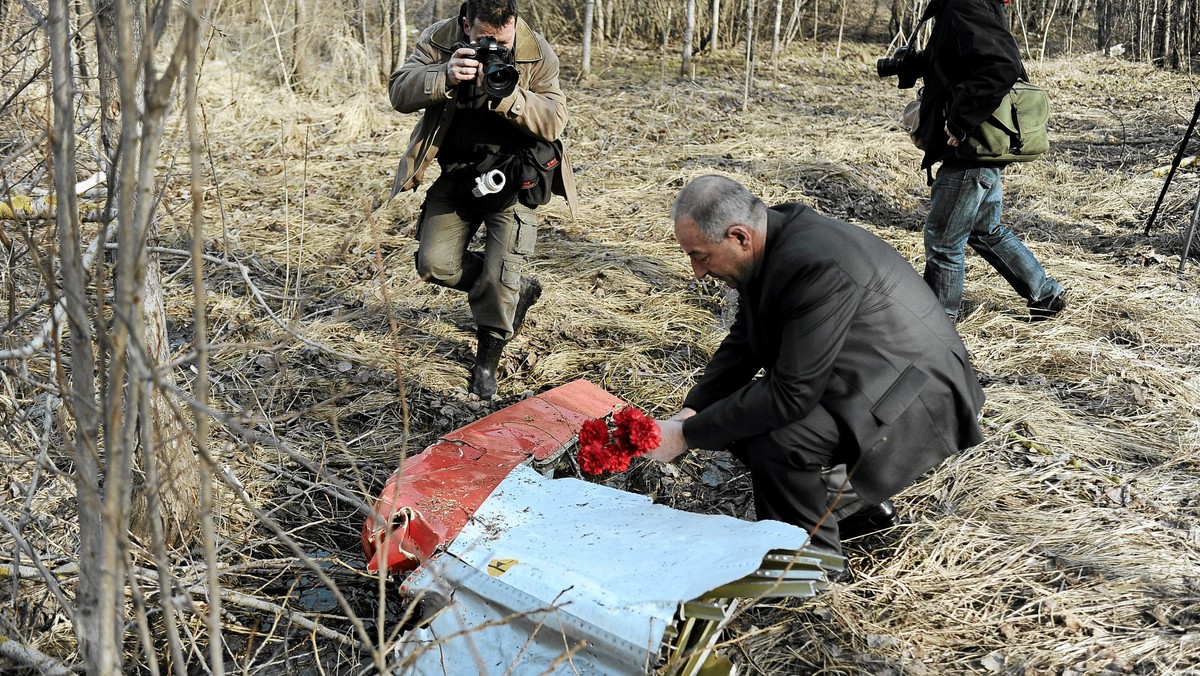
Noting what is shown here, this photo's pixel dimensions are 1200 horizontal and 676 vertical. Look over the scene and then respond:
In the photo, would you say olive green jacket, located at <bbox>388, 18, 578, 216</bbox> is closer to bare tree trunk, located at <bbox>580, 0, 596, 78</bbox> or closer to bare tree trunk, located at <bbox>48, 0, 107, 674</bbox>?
bare tree trunk, located at <bbox>48, 0, 107, 674</bbox>

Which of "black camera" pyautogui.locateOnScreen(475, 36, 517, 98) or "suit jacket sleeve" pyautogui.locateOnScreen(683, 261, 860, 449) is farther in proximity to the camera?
"black camera" pyautogui.locateOnScreen(475, 36, 517, 98)

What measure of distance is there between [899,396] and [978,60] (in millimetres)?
2193

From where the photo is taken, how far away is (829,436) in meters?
2.92

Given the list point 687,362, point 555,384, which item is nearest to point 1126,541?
point 687,362

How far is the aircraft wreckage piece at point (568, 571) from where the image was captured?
2287 mm

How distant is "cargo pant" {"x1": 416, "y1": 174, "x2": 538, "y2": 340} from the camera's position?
13.9ft

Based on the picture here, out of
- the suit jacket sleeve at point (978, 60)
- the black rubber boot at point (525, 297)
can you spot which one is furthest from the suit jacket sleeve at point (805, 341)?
the black rubber boot at point (525, 297)

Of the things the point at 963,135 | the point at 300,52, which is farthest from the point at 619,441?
the point at 300,52

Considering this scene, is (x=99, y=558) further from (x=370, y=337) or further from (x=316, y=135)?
(x=316, y=135)

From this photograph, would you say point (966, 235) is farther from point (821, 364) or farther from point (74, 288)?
point (74, 288)

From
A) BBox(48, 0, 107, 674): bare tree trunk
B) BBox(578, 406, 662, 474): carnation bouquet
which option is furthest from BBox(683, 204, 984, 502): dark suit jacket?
BBox(48, 0, 107, 674): bare tree trunk

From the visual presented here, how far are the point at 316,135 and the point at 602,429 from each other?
275 inches

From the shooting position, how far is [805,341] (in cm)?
279

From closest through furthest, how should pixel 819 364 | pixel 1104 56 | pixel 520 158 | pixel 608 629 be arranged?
pixel 608 629 < pixel 819 364 < pixel 520 158 < pixel 1104 56
